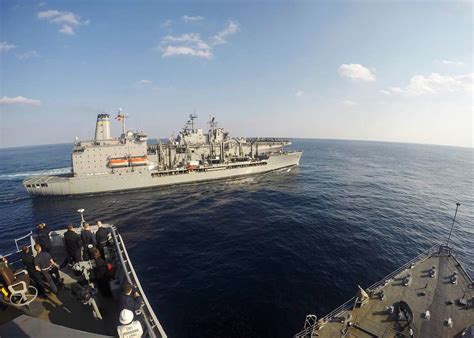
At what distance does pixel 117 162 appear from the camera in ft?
133

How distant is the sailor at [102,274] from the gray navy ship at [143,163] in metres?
35.5

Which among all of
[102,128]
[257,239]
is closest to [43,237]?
[257,239]

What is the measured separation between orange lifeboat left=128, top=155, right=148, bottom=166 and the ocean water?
19.0 ft

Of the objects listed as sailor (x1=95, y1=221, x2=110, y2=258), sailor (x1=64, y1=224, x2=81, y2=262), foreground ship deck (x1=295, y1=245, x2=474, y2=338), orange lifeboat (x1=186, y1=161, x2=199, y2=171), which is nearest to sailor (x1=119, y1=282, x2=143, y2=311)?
sailor (x1=64, y1=224, x2=81, y2=262)

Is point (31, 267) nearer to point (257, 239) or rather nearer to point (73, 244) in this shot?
point (73, 244)

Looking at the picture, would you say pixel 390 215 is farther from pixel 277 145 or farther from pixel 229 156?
pixel 277 145

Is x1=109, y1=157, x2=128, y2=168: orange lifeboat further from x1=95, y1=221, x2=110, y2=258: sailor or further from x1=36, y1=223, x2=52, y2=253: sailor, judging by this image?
x1=95, y1=221, x2=110, y2=258: sailor

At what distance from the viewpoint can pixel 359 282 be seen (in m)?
16.4

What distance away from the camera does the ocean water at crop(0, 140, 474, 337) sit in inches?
546

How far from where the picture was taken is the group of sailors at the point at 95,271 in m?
5.53

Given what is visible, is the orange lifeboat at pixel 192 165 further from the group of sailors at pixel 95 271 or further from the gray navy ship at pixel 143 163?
the group of sailors at pixel 95 271

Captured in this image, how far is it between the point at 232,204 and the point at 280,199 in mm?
8335

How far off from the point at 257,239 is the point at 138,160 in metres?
30.4

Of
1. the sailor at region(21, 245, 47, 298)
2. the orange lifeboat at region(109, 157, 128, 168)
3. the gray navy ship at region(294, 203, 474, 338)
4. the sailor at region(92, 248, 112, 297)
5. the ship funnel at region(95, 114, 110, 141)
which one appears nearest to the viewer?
the sailor at region(21, 245, 47, 298)
